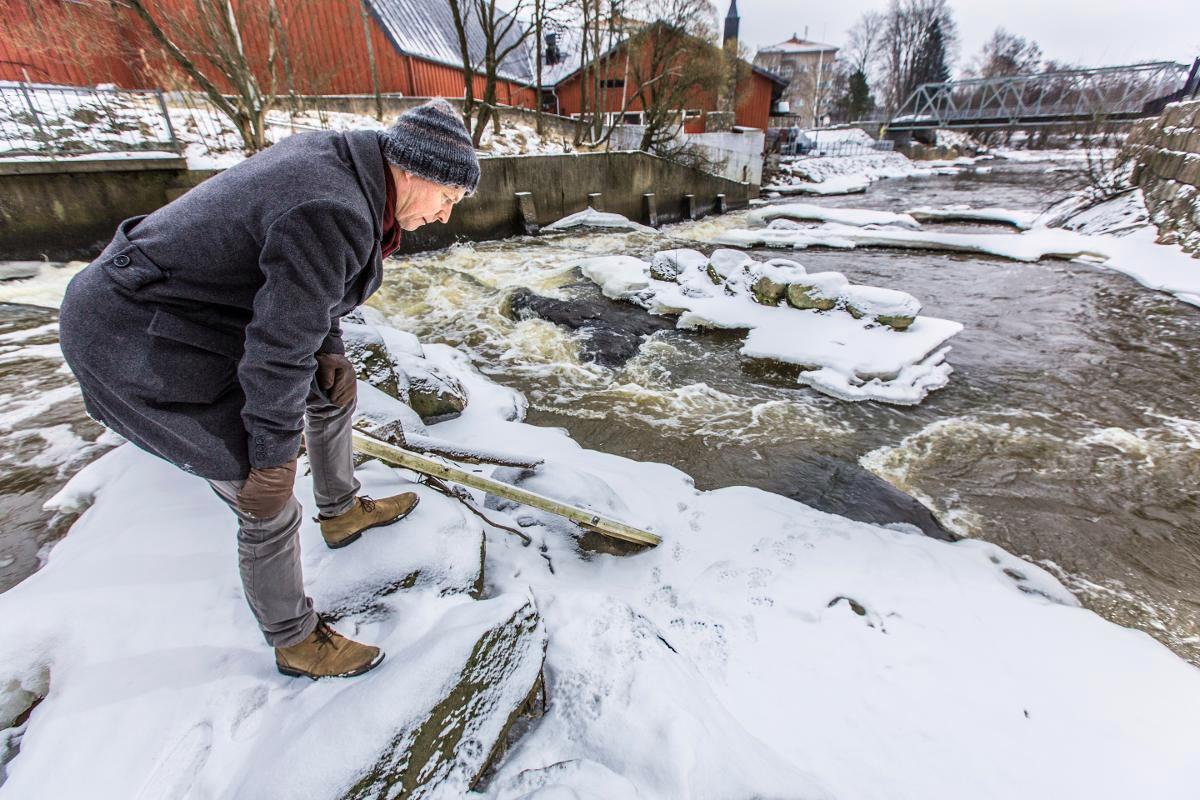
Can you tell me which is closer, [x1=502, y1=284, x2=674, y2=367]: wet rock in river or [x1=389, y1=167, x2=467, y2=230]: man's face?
[x1=389, y1=167, x2=467, y2=230]: man's face

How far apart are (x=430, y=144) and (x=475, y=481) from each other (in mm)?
1534

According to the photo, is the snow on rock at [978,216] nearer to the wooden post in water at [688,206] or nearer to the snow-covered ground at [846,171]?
the wooden post in water at [688,206]

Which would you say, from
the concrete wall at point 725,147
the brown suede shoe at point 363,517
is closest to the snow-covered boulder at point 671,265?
the brown suede shoe at point 363,517

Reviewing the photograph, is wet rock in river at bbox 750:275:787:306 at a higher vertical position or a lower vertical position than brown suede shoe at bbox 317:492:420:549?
lower

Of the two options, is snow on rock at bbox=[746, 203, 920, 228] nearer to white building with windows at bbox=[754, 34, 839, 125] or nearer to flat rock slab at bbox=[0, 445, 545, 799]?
flat rock slab at bbox=[0, 445, 545, 799]

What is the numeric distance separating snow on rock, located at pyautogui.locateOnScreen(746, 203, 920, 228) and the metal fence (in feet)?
52.2

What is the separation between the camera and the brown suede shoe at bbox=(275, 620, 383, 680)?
5.04ft

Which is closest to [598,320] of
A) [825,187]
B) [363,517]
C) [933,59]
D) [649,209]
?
[363,517]

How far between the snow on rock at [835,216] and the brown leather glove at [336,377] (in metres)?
16.8

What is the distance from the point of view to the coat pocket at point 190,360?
3.98 ft

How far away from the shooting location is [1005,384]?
5566 mm

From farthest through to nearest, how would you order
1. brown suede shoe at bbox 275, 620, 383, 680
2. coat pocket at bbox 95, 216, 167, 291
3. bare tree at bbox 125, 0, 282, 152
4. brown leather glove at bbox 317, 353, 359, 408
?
1. bare tree at bbox 125, 0, 282, 152
2. brown leather glove at bbox 317, 353, 359, 408
3. brown suede shoe at bbox 275, 620, 383, 680
4. coat pocket at bbox 95, 216, 167, 291

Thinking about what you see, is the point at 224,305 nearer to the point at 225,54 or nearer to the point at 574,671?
the point at 574,671

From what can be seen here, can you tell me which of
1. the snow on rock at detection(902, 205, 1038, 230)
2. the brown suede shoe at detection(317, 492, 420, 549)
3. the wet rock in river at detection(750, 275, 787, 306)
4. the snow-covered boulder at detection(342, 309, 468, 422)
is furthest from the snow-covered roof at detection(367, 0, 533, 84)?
the brown suede shoe at detection(317, 492, 420, 549)
